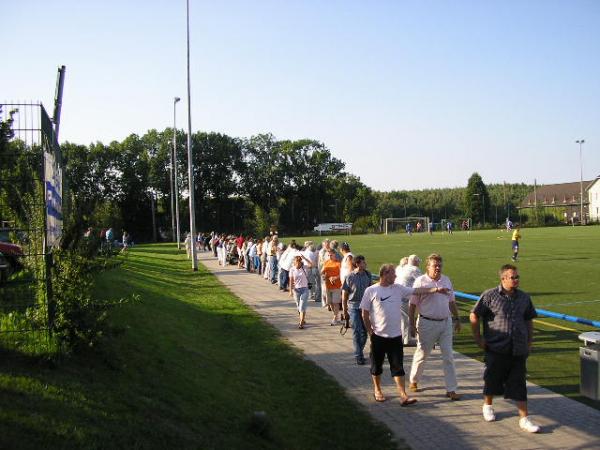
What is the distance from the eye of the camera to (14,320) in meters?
6.24

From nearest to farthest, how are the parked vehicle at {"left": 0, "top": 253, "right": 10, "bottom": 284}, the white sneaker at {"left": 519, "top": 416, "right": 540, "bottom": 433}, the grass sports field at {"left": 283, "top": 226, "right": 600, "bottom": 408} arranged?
1. the white sneaker at {"left": 519, "top": 416, "right": 540, "bottom": 433}
2. the parked vehicle at {"left": 0, "top": 253, "right": 10, "bottom": 284}
3. the grass sports field at {"left": 283, "top": 226, "right": 600, "bottom": 408}

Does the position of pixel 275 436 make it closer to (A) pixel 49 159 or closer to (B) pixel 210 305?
(A) pixel 49 159

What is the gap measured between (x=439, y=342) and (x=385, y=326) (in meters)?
0.79

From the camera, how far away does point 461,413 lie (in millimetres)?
6621

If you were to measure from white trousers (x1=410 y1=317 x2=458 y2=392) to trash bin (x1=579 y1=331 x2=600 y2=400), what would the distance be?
1.48 meters

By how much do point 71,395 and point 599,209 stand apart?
112 m

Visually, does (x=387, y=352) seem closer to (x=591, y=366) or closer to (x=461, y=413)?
(x=461, y=413)

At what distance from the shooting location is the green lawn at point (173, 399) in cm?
465

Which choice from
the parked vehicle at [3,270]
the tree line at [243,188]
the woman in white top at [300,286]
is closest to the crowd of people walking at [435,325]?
the woman in white top at [300,286]

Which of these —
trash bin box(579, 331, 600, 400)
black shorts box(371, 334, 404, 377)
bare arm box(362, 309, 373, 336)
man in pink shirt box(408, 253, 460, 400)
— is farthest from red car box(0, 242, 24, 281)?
trash bin box(579, 331, 600, 400)

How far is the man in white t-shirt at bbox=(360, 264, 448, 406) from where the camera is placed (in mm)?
7160

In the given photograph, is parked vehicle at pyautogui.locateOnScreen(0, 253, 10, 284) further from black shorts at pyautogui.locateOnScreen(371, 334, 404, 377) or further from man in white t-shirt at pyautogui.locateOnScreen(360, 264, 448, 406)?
black shorts at pyautogui.locateOnScreen(371, 334, 404, 377)

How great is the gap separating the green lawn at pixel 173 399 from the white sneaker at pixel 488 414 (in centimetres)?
123

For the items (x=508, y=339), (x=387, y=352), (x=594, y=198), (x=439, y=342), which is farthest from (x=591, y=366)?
(x=594, y=198)
